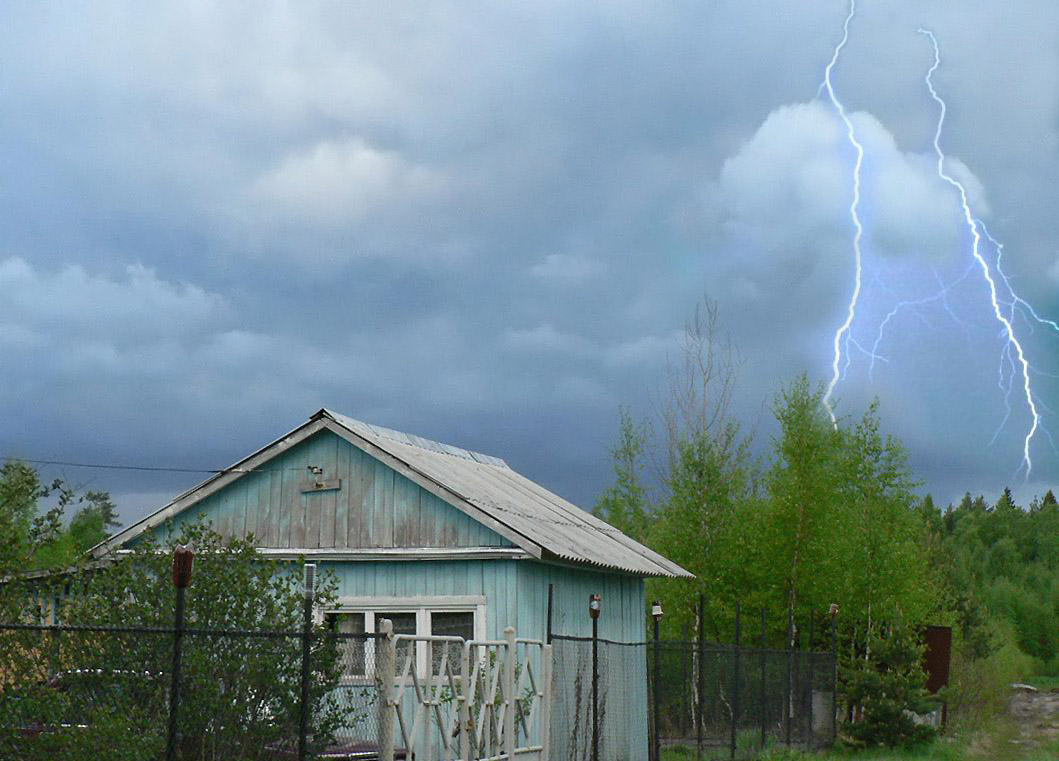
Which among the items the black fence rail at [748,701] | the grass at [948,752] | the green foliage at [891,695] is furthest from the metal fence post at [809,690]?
the green foliage at [891,695]

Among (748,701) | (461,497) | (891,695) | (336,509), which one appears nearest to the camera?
(461,497)

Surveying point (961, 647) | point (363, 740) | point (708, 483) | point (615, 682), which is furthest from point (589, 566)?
point (961, 647)

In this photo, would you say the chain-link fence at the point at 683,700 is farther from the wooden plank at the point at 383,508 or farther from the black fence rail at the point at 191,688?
the black fence rail at the point at 191,688

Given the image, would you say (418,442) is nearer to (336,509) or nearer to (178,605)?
(336,509)

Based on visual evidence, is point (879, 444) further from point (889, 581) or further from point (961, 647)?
point (961, 647)

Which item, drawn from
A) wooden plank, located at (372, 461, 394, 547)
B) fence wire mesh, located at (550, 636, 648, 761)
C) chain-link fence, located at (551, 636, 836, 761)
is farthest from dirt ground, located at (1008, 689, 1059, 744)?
wooden plank, located at (372, 461, 394, 547)

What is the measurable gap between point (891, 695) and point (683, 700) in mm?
7093

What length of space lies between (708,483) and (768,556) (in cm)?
274

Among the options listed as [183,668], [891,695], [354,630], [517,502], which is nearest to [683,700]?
[517,502]

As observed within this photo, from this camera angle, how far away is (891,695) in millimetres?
27516

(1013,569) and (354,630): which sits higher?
(1013,569)

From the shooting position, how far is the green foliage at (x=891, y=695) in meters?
27.1

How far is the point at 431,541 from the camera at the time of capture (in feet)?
62.6

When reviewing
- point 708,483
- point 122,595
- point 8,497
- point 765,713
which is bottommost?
point 765,713
